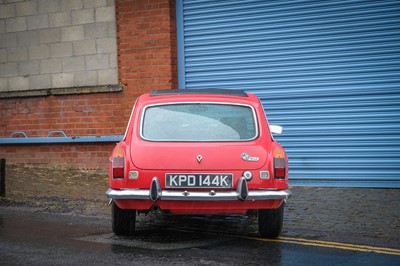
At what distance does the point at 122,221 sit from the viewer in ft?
23.1

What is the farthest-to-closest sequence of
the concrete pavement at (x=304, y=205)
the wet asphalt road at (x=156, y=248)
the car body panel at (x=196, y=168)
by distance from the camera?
the concrete pavement at (x=304, y=205) < the car body panel at (x=196, y=168) < the wet asphalt road at (x=156, y=248)

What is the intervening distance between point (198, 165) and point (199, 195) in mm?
327

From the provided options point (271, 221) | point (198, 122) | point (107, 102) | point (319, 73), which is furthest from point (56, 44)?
point (271, 221)

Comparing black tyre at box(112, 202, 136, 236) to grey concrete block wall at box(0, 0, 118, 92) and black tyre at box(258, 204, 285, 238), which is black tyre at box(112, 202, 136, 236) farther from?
grey concrete block wall at box(0, 0, 118, 92)

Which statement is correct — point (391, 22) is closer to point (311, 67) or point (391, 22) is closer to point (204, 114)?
point (311, 67)

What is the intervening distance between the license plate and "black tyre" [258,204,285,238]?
671 mm

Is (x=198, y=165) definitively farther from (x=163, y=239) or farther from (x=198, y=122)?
(x=163, y=239)

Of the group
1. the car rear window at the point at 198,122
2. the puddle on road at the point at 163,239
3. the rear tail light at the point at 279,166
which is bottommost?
the puddle on road at the point at 163,239

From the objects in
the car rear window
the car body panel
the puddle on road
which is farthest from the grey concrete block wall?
the car body panel

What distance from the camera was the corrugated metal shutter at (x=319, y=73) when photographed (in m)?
11.4

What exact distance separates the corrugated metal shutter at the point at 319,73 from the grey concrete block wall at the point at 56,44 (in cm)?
216

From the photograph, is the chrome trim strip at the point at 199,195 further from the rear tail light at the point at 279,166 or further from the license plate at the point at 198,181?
the rear tail light at the point at 279,166

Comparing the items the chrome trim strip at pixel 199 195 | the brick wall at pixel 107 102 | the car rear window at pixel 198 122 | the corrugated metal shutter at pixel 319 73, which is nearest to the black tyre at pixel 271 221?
the chrome trim strip at pixel 199 195

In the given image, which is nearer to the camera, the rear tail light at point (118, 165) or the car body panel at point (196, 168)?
the car body panel at point (196, 168)
